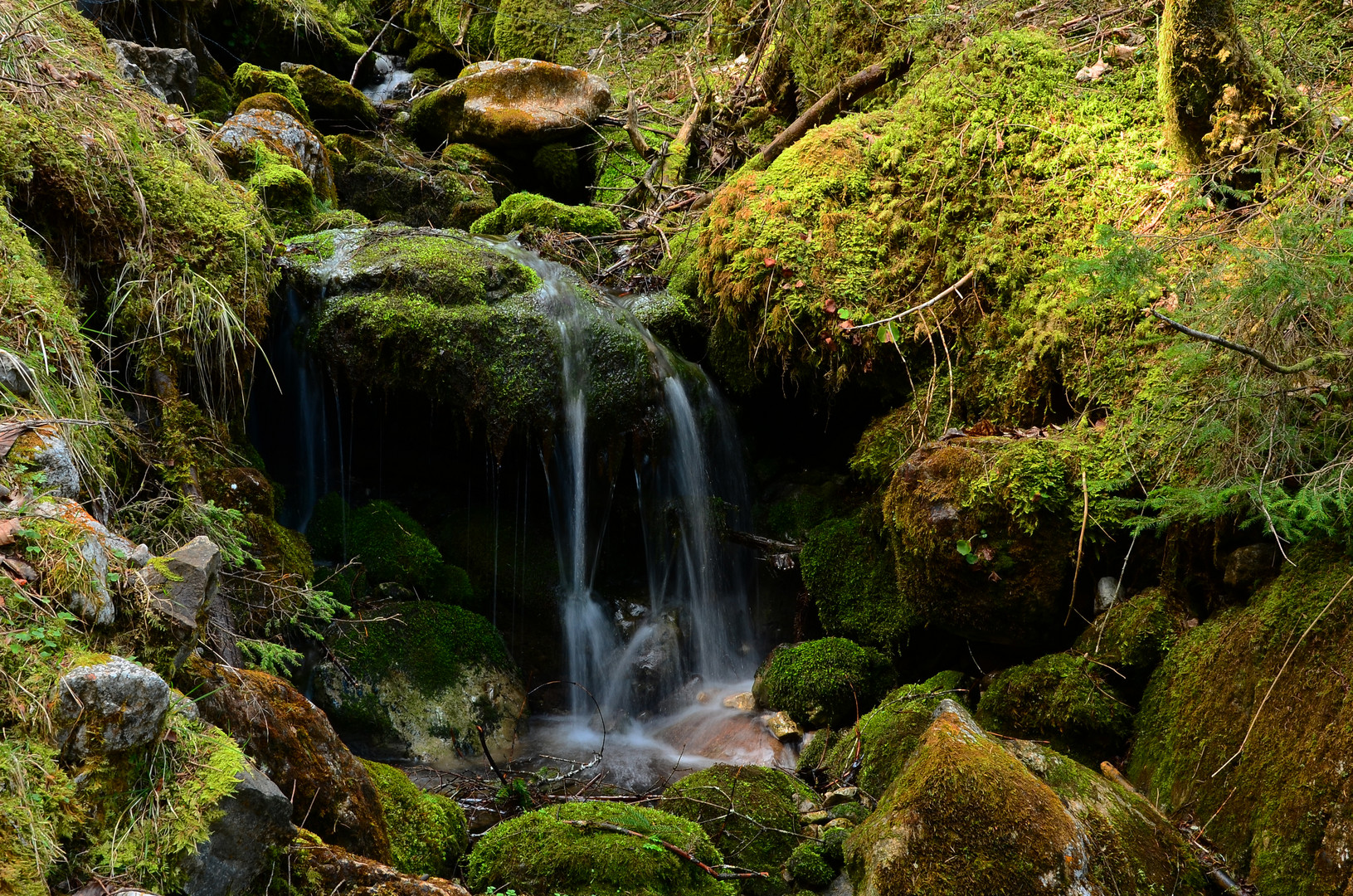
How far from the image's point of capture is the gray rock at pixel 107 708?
191 cm

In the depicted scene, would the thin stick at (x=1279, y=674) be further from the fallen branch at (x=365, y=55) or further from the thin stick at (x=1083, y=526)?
the fallen branch at (x=365, y=55)

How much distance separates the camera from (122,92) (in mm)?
4691

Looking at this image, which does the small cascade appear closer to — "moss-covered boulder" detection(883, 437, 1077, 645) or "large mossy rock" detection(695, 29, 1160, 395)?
"large mossy rock" detection(695, 29, 1160, 395)

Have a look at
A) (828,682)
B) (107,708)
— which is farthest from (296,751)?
(828,682)

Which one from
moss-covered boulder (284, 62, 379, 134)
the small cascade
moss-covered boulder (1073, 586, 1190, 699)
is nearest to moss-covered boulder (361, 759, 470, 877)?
moss-covered boulder (1073, 586, 1190, 699)

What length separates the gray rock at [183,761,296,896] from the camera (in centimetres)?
207

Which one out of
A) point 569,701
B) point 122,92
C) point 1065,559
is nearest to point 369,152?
point 122,92

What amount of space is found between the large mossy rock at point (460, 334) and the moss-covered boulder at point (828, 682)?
2.01 m

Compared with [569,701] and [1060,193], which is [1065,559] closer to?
[1060,193]

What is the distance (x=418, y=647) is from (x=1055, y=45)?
5.38 m

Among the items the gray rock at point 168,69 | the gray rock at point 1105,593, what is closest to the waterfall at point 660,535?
the gray rock at point 1105,593

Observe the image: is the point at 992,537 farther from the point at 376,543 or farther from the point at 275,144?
the point at 275,144

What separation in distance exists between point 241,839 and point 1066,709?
3.22 meters

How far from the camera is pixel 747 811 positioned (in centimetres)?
387
